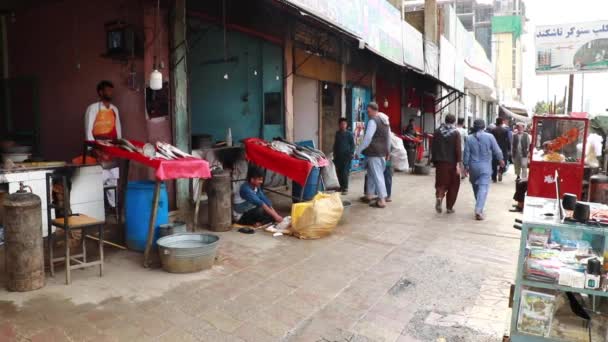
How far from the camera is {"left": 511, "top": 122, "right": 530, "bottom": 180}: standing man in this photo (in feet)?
40.6

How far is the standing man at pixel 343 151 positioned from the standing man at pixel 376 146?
1.40 meters

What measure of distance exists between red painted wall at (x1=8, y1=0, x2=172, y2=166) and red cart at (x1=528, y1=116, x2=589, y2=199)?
18.0ft

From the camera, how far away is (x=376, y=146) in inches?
328

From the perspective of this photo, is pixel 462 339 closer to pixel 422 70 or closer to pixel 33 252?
pixel 33 252

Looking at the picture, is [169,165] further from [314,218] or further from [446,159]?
[446,159]

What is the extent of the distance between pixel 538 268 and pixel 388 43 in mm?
7835

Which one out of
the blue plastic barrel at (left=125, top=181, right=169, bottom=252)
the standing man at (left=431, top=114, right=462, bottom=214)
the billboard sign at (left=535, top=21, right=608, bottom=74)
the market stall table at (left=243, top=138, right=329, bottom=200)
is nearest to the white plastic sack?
the standing man at (left=431, top=114, right=462, bottom=214)

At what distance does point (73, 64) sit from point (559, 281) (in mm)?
7606

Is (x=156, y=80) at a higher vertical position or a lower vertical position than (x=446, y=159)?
higher

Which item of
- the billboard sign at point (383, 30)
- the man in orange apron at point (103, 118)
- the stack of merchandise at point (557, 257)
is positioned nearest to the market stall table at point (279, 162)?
the man in orange apron at point (103, 118)

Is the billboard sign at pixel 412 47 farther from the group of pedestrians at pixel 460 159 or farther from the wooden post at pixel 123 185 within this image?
the wooden post at pixel 123 185

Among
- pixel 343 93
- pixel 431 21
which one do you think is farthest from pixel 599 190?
pixel 431 21

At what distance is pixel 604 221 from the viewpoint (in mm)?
2746

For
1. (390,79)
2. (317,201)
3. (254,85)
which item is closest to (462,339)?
(317,201)
